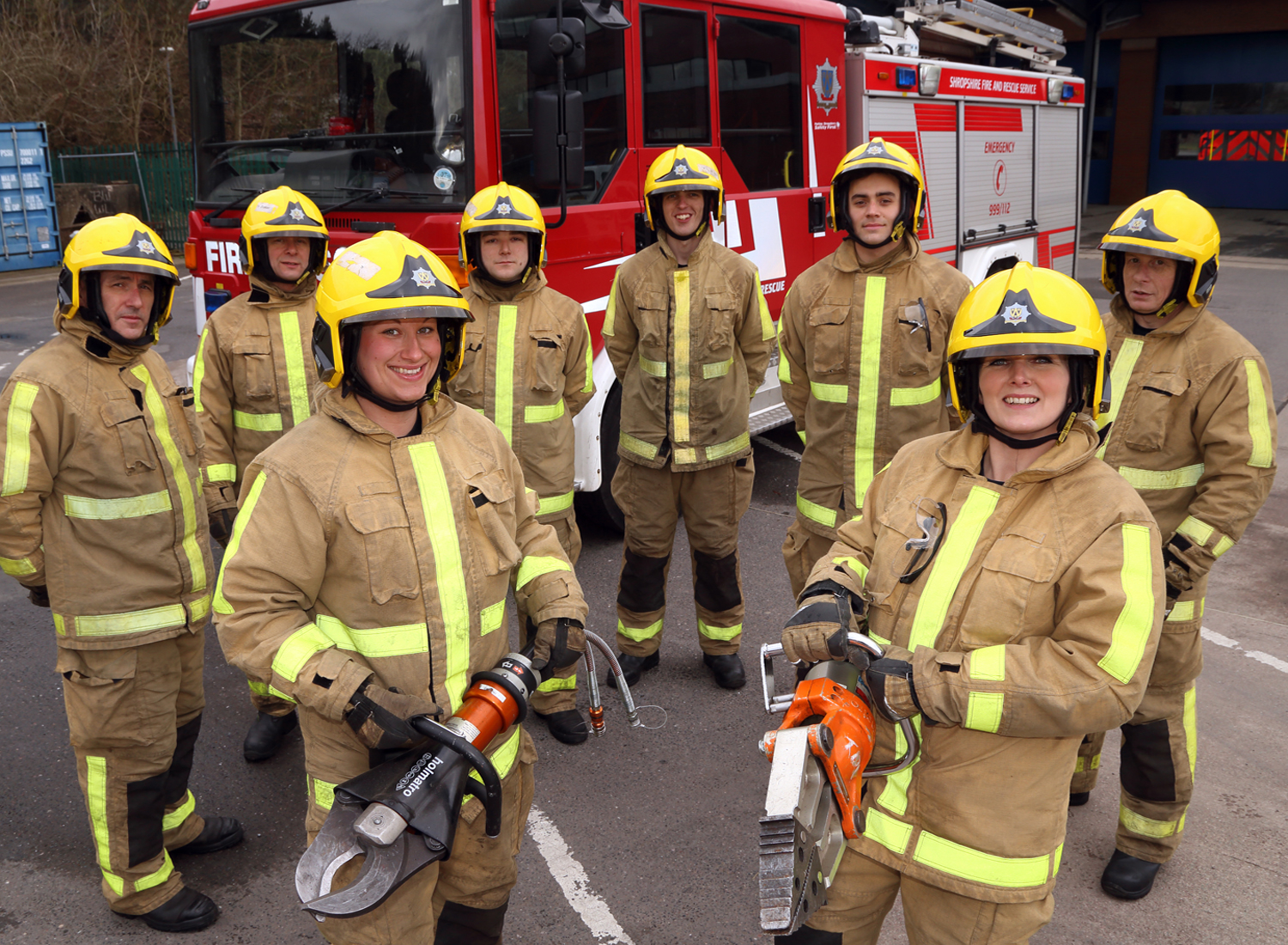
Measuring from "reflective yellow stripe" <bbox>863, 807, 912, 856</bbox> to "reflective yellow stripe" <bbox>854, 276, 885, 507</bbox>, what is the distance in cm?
186

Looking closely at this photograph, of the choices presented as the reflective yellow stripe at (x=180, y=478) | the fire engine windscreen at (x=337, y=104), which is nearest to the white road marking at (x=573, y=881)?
the reflective yellow stripe at (x=180, y=478)

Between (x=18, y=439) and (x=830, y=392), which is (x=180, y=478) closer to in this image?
(x=18, y=439)

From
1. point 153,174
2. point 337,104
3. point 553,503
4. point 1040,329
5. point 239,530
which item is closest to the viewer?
point 1040,329

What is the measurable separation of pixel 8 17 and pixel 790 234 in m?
22.4

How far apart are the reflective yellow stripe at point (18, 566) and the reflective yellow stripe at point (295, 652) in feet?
4.88

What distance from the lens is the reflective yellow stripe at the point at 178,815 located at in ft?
11.4

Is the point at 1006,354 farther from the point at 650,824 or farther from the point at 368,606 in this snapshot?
the point at 650,824

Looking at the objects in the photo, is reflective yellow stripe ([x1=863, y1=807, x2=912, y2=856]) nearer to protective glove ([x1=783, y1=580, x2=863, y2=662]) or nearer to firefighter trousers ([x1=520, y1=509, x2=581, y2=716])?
protective glove ([x1=783, y1=580, x2=863, y2=662])

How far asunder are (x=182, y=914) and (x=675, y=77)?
4.57 m

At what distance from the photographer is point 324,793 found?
7.55 feet

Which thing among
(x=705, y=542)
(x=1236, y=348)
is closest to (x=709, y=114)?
(x=705, y=542)

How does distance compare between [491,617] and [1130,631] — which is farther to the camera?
[491,617]

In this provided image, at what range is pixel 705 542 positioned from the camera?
4.76 metres

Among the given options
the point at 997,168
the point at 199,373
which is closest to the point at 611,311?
the point at 199,373
